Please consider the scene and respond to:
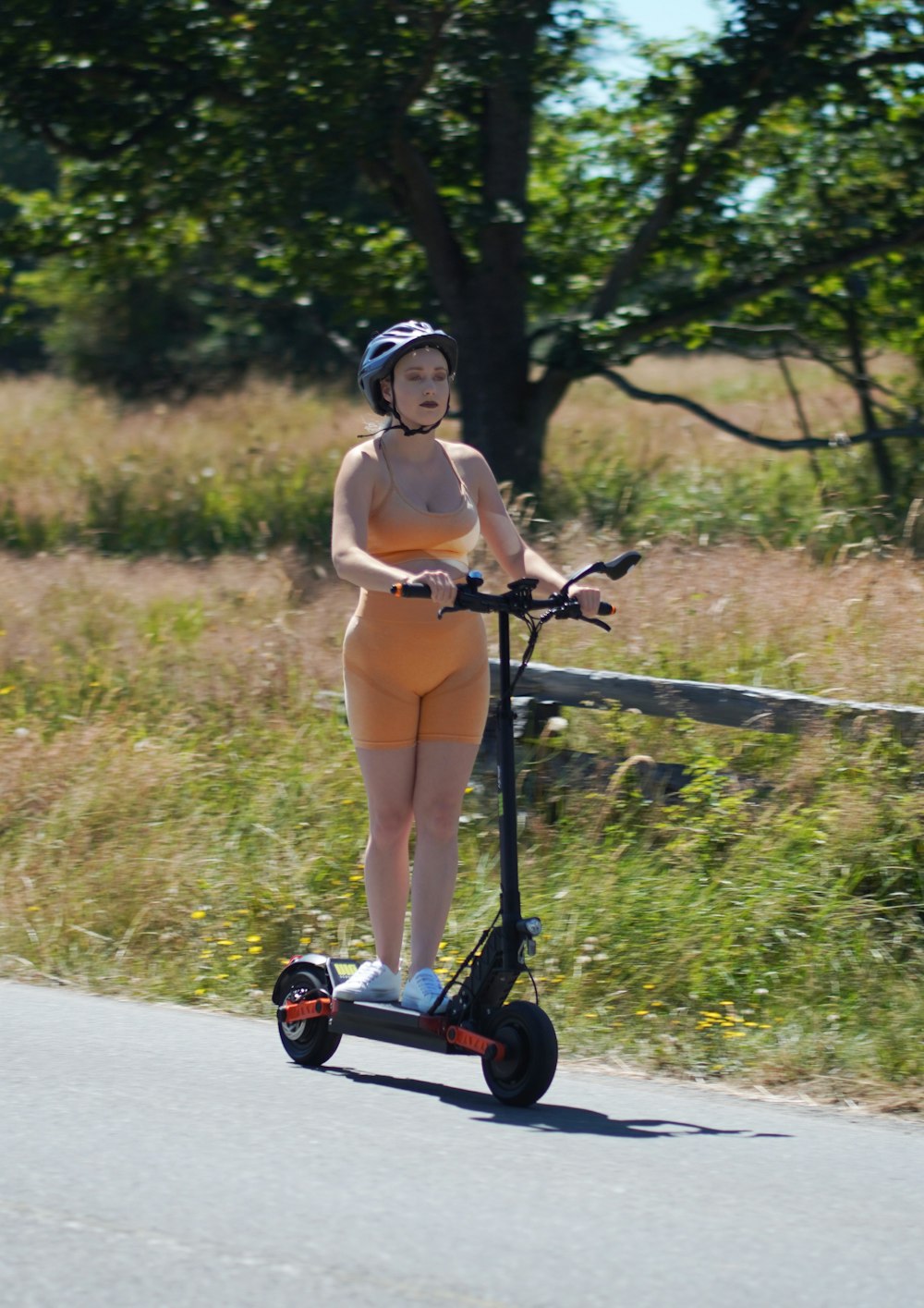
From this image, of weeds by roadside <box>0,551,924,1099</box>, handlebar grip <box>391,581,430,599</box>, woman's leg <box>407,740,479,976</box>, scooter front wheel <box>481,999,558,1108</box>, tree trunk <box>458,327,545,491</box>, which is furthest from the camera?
tree trunk <box>458,327,545,491</box>

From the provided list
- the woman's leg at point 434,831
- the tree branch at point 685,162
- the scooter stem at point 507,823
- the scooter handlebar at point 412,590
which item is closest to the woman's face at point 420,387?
the scooter stem at point 507,823

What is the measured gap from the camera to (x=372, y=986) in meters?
4.91

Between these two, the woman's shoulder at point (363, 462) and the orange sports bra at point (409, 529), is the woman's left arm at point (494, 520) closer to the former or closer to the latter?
Result: the orange sports bra at point (409, 529)

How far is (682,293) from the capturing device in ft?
47.1

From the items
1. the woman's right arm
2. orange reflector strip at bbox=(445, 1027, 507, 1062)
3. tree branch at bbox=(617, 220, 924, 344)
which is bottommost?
orange reflector strip at bbox=(445, 1027, 507, 1062)

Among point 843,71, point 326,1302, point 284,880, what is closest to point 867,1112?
point 326,1302

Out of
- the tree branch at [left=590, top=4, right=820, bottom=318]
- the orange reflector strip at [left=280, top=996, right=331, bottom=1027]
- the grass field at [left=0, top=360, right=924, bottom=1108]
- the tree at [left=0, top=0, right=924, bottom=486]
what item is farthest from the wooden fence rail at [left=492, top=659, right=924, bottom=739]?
the tree branch at [left=590, top=4, right=820, bottom=318]

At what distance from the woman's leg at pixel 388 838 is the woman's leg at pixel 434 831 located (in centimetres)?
5

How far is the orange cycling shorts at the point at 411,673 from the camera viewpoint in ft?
15.8

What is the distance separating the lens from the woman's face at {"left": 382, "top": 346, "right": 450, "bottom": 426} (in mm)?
4824

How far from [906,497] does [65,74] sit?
26.6 ft

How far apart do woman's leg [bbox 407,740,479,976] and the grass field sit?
911 millimetres

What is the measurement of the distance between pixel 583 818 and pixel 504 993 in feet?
8.09

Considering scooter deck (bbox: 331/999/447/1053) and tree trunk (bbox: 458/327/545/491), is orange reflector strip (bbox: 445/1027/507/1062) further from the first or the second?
tree trunk (bbox: 458/327/545/491)
